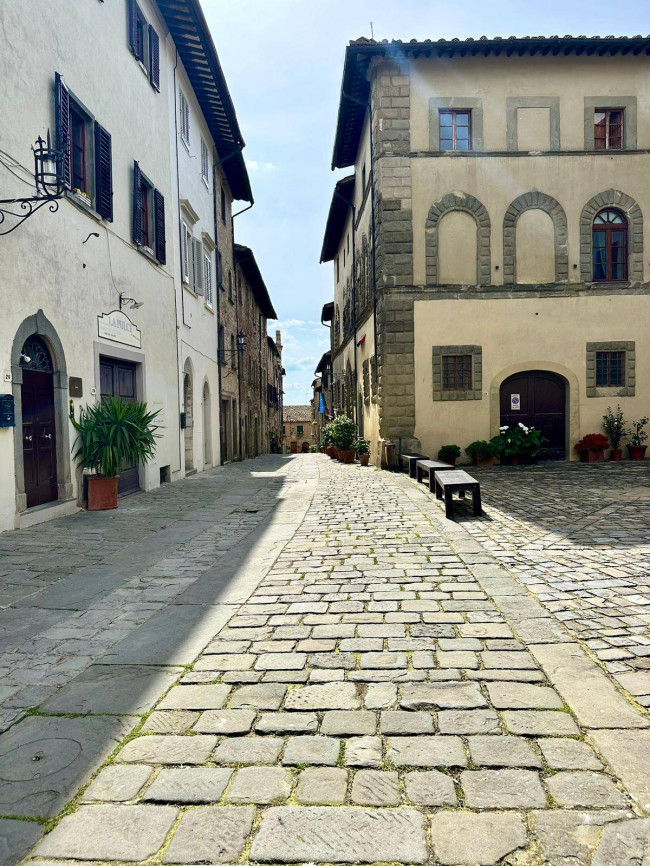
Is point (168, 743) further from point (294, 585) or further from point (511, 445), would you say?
point (511, 445)

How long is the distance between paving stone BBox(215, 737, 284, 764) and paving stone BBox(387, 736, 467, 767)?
0.45m

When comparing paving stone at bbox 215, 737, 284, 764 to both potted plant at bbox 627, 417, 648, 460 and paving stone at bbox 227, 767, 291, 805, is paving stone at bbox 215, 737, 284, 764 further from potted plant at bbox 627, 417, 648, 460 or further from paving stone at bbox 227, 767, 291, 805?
potted plant at bbox 627, 417, 648, 460

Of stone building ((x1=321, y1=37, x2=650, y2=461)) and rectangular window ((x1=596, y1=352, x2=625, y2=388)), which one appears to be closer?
stone building ((x1=321, y1=37, x2=650, y2=461))

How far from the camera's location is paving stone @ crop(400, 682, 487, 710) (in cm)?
272

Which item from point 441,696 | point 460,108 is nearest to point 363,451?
point 460,108

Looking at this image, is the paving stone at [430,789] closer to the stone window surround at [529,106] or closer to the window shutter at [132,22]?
the window shutter at [132,22]

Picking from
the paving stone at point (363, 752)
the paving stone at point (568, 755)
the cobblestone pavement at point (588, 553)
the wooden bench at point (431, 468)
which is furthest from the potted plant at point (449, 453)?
the paving stone at point (363, 752)

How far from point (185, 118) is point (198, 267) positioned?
3561 mm

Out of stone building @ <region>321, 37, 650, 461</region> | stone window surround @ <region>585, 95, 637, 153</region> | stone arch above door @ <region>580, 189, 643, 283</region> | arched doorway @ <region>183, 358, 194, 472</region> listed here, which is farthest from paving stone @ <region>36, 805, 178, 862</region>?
stone window surround @ <region>585, 95, 637, 153</region>

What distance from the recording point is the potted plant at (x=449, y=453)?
15258mm

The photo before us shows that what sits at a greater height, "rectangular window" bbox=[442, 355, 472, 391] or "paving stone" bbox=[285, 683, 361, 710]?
"rectangular window" bbox=[442, 355, 472, 391]

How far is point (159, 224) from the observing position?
1253cm

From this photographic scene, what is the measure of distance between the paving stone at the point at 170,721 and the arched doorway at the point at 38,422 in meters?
5.63

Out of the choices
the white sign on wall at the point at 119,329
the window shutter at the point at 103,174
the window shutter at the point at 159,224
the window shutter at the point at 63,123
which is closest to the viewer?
the window shutter at the point at 63,123
